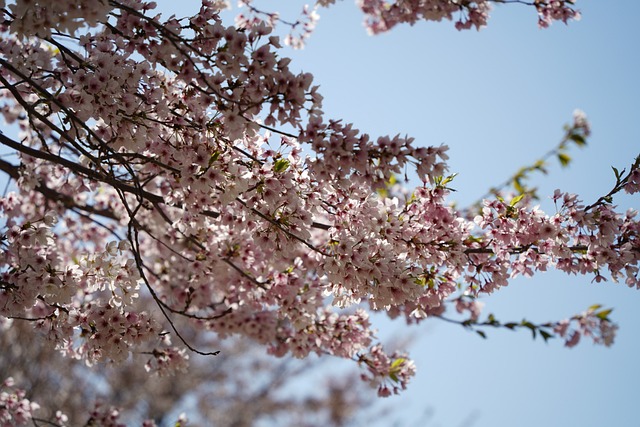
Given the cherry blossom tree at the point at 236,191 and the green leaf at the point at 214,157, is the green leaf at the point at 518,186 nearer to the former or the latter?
the cherry blossom tree at the point at 236,191

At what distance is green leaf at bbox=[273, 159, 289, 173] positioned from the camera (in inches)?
127

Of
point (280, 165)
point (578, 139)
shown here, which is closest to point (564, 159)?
point (578, 139)

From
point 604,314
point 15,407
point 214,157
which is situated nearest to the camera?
point 214,157

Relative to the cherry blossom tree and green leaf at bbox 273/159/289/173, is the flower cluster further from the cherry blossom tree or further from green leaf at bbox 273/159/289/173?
green leaf at bbox 273/159/289/173

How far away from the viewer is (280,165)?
3.22m

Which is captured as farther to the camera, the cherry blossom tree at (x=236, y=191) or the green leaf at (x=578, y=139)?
the green leaf at (x=578, y=139)

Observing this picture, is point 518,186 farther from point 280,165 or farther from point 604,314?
point 280,165

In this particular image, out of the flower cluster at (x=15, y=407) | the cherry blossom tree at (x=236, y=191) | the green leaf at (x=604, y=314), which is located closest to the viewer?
the cherry blossom tree at (x=236, y=191)

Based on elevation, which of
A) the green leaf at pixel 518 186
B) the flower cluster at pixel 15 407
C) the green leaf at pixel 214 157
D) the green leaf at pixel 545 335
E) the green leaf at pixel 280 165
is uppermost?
the green leaf at pixel 518 186

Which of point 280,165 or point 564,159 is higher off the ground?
point 564,159

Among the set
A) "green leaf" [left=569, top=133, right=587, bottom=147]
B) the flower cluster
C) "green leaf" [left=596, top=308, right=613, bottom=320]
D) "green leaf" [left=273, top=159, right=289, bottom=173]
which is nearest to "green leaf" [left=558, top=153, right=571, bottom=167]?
"green leaf" [left=569, top=133, right=587, bottom=147]

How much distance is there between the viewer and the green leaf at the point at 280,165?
127 inches

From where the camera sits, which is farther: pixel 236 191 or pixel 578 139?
pixel 578 139

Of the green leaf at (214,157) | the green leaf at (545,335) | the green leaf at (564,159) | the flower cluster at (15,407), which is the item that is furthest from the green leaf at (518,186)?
the flower cluster at (15,407)
